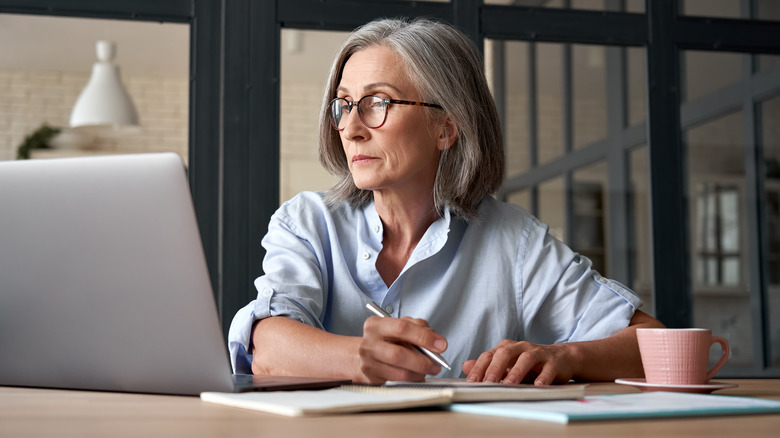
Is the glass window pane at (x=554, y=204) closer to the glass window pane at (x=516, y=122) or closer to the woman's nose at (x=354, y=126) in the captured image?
the glass window pane at (x=516, y=122)

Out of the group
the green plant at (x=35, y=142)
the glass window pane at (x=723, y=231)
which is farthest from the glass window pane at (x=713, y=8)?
the green plant at (x=35, y=142)

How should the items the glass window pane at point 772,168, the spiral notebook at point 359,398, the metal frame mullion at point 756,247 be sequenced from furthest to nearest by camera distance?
the glass window pane at point 772,168 → the metal frame mullion at point 756,247 → the spiral notebook at point 359,398

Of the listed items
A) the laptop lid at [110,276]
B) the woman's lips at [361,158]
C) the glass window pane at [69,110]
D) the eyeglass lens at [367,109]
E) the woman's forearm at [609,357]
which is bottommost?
the woman's forearm at [609,357]

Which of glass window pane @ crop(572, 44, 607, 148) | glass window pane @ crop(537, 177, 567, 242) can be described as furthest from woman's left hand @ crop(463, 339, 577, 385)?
glass window pane @ crop(537, 177, 567, 242)

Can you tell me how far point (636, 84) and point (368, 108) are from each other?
1.62 m

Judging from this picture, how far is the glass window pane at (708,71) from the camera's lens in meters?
3.08

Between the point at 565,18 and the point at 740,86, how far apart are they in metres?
1.43

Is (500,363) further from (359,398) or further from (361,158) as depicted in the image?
(361,158)

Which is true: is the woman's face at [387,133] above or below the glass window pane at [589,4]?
below

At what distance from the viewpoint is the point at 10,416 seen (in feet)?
2.44

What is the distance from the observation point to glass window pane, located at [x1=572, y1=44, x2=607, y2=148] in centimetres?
358

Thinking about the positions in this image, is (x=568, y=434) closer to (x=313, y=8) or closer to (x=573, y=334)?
(x=573, y=334)

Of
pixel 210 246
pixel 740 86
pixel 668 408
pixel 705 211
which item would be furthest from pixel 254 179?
pixel 705 211

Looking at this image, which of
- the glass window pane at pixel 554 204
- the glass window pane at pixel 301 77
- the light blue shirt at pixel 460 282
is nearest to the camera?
the light blue shirt at pixel 460 282
